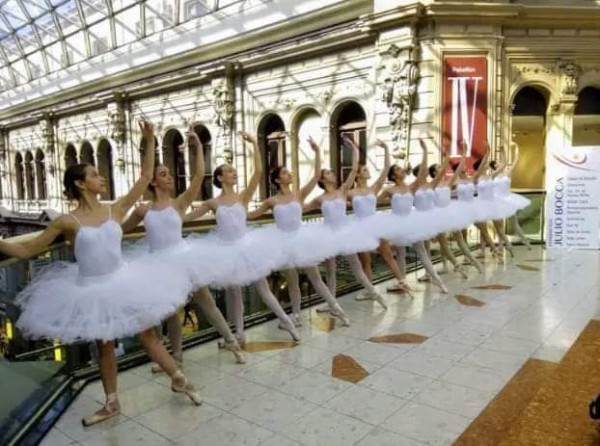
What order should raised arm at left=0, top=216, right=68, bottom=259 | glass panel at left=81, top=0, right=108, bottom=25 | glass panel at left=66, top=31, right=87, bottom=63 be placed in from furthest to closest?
1. glass panel at left=66, top=31, right=87, bottom=63
2. glass panel at left=81, top=0, right=108, bottom=25
3. raised arm at left=0, top=216, right=68, bottom=259

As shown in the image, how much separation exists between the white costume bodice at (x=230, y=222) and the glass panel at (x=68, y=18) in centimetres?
2289

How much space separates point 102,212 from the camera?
3.14 metres

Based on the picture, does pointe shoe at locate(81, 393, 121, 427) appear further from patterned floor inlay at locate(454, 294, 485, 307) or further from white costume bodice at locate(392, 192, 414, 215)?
white costume bodice at locate(392, 192, 414, 215)

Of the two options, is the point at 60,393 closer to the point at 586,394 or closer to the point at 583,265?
the point at 586,394

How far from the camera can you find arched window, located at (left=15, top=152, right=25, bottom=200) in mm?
32250

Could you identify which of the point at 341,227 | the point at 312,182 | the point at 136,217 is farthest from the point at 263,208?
the point at 136,217

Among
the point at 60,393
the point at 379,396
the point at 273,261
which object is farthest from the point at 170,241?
the point at 379,396

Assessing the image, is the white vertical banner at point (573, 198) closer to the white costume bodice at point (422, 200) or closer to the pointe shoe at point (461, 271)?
the pointe shoe at point (461, 271)

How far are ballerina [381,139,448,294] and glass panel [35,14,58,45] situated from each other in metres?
24.0

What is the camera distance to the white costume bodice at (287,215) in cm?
486

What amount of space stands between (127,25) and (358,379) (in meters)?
21.4

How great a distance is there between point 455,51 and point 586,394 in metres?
9.36

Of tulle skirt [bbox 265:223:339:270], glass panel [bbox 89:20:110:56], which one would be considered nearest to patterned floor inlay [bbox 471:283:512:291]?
tulle skirt [bbox 265:223:339:270]

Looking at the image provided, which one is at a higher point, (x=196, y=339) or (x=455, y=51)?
(x=455, y=51)
